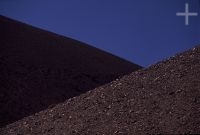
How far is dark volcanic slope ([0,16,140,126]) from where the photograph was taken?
52.5 feet

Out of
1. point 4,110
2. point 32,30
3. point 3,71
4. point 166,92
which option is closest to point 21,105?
point 4,110

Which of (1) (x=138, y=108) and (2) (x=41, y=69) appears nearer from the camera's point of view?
(1) (x=138, y=108)

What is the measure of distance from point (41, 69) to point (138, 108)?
37.5 ft

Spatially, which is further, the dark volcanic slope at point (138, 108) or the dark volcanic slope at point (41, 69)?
the dark volcanic slope at point (41, 69)

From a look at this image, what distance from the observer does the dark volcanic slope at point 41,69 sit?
16.0m

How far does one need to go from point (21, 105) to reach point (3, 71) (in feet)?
11.5

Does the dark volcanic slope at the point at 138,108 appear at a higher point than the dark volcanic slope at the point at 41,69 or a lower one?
lower

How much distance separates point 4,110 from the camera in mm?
14906

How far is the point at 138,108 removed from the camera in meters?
10.2

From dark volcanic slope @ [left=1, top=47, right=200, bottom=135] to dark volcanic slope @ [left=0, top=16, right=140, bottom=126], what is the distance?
311 centimetres

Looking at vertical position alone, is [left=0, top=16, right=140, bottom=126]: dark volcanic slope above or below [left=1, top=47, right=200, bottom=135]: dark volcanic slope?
above

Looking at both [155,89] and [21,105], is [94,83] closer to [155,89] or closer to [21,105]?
[21,105]

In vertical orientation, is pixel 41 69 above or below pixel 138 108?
above

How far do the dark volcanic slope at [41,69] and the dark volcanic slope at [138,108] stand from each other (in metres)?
3.11
